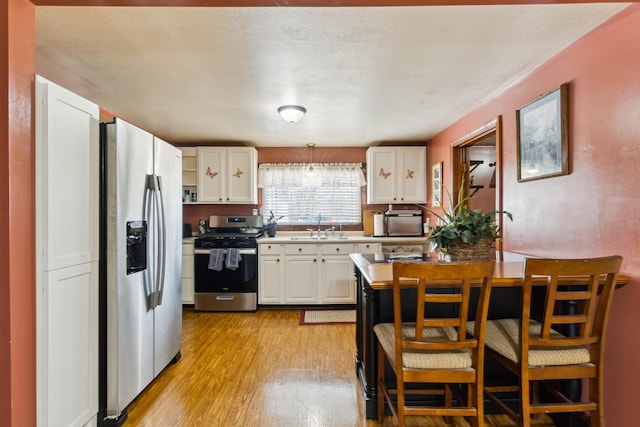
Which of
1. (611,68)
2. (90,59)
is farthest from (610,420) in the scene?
(90,59)

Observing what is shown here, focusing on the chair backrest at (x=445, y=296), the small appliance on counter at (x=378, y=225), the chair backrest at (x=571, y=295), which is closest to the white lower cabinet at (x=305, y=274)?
the small appliance on counter at (x=378, y=225)

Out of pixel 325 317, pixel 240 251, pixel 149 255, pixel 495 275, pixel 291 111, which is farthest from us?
pixel 240 251

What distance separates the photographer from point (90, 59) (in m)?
2.25

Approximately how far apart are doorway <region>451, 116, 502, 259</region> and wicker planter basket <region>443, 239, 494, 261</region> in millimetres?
515

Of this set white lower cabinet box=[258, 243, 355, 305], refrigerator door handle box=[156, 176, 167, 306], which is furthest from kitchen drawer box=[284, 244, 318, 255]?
refrigerator door handle box=[156, 176, 167, 306]

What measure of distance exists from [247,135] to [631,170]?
3796 mm

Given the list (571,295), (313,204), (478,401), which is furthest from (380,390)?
Answer: (313,204)

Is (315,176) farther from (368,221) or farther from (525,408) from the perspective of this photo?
(525,408)

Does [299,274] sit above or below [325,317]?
above

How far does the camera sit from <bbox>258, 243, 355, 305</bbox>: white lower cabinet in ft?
14.6

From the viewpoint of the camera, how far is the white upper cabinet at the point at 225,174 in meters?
4.73

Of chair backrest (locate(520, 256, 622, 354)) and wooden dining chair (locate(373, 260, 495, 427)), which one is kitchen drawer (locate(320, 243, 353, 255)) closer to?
wooden dining chair (locate(373, 260, 495, 427))

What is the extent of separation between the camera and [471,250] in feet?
7.10

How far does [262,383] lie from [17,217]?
1.88 m
